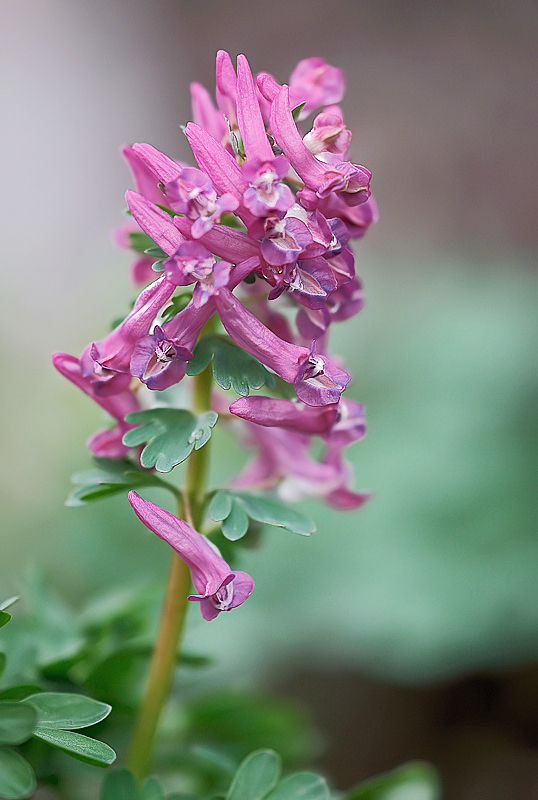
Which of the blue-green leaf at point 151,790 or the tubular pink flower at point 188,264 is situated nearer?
the tubular pink flower at point 188,264

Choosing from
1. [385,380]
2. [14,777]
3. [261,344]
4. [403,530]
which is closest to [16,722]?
[14,777]

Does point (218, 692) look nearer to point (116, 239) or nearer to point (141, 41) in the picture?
point (116, 239)

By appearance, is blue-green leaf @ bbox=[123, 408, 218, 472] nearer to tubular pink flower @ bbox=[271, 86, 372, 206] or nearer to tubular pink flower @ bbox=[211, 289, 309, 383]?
tubular pink flower @ bbox=[211, 289, 309, 383]

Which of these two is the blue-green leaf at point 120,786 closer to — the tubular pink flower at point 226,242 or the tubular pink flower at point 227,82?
the tubular pink flower at point 226,242

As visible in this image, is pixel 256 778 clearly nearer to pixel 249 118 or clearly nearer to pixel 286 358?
pixel 286 358

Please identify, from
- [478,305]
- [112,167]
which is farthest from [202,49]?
[478,305]

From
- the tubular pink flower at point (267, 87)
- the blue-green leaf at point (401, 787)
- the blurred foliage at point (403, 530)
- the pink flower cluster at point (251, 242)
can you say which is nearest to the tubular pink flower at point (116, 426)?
the pink flower cluster at point (251, 242)

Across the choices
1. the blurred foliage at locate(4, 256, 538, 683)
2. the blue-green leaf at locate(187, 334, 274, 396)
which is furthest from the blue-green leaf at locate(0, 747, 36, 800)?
the blurred foliage at locate(4, 256, 538, 683)
